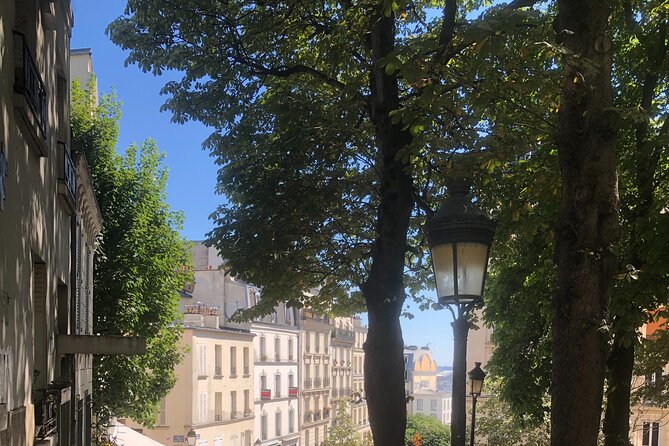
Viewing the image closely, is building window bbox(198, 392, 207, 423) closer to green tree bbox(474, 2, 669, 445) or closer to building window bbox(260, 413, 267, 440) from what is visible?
building window bbox(260, 413, 267, 440)

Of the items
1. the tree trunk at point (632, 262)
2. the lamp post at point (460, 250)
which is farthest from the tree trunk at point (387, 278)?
the lamp post at point (460, 250)

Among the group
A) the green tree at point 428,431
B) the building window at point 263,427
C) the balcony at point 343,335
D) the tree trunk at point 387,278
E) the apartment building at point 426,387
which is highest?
the tree trunk at point 387,278

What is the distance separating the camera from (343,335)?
7619cm

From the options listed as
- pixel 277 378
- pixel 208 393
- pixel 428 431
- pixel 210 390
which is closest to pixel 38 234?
pixel 208 393

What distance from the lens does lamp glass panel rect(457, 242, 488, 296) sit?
227 inches

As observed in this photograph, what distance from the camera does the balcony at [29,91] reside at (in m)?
7.20

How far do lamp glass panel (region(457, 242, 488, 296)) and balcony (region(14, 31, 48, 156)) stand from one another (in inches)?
161

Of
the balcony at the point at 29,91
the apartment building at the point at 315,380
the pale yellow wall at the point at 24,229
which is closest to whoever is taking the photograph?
the pale yellow wall at the point at 24,229

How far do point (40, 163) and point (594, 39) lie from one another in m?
6.50

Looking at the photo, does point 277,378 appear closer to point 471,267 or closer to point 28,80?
point 28,80

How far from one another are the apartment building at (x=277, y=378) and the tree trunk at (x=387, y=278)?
43.1m

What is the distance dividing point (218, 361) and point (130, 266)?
25.2 metres

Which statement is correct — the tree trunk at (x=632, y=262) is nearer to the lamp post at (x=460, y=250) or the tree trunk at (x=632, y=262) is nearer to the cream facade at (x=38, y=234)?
the lamp post at (x=460, y=250)

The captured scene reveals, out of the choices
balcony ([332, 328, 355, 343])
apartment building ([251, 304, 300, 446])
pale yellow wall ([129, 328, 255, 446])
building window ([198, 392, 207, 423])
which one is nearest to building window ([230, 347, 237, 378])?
pale yellow wall ([129, 328, 255, 446])
